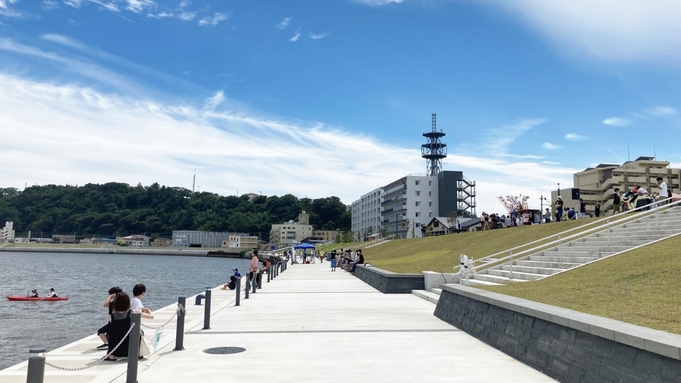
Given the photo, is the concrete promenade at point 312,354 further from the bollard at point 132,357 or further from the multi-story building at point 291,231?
the multi-story building at point 291,231

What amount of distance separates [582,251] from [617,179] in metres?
90.5

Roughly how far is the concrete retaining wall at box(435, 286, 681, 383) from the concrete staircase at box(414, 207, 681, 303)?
20.7 feet

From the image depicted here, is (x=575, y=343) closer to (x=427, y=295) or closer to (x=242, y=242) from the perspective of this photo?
(x=427, y=295)

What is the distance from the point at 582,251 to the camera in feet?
54.9

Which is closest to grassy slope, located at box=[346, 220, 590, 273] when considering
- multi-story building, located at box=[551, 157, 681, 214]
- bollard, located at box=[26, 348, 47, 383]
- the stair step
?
the stair step

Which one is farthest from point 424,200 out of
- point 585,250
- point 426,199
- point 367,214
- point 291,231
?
point 585,250

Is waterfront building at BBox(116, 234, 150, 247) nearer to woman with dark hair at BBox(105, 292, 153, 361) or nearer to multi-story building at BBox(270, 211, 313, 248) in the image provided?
multi-story building at BBox(270, 211, 313, 248)

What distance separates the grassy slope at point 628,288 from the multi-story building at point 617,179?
89.0m

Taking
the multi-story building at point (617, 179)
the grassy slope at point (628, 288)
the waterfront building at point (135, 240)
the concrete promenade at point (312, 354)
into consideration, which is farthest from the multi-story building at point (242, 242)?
the grassy slope at point (628, 288)

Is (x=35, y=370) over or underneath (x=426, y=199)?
underneath

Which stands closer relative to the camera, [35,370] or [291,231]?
[35,370]

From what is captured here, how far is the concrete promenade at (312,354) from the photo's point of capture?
6.92m

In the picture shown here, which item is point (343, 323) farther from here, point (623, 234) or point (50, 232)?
point (50, 232)

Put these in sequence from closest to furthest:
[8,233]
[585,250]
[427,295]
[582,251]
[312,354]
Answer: [312,354]
[582,251]
[585,250]
[427,295]
[8,233]
